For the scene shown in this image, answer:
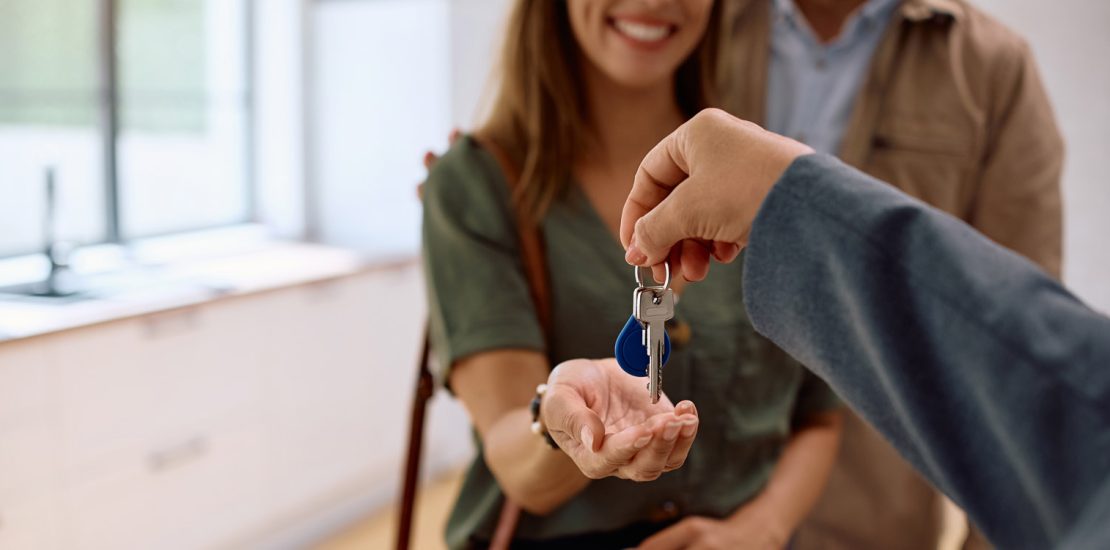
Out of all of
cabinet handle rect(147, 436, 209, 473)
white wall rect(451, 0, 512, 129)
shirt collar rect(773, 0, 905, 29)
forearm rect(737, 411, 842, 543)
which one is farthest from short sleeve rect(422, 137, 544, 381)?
white wall rect(451, 0, 512, 129)

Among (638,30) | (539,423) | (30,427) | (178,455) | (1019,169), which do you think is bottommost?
(178,455)

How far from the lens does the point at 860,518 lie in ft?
3.30

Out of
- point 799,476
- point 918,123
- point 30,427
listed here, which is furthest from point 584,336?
point 30,427

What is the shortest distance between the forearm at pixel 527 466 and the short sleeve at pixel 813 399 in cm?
25

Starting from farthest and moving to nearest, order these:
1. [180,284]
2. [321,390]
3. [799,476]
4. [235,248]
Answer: [235,248], [321,390], [180,284], [799,476]

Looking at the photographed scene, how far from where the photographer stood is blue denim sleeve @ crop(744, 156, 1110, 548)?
0.29 metres

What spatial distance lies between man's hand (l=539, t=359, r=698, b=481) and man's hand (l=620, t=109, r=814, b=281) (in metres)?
0.06

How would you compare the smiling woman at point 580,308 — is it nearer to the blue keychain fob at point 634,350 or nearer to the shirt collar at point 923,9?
the blue keychain fob at point 634,350

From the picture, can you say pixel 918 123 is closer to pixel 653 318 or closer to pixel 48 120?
pixel 653 318

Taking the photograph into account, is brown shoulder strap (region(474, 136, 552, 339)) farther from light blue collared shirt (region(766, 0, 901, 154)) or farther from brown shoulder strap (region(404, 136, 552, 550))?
light blue collared shirt (region(766, 0, 901, 154))

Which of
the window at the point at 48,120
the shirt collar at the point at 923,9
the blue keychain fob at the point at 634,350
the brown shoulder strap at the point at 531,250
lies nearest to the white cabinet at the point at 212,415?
the window at the point at 48,120

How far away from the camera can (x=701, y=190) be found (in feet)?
1.32

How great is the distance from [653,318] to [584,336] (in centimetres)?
21

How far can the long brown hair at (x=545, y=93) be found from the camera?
2.53ft
